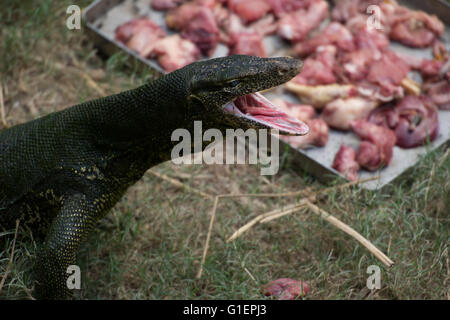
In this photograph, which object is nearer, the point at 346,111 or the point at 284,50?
the point at 346,111

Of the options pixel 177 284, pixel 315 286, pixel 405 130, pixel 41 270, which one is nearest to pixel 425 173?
pixel 405 130

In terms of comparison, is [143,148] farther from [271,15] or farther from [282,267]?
[271,15]

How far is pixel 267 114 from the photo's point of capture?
3217mm

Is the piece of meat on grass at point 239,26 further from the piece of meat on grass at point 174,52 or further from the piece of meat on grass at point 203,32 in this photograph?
the piece of meat on grass at point 174,52

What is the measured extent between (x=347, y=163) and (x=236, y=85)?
5.54 feet

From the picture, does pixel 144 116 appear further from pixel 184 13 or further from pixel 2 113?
pixel 184 13

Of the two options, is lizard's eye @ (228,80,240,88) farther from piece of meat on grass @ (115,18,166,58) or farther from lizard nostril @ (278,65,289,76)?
piece of meat on grass @ (115,18,166,58)

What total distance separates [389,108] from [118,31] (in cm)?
246

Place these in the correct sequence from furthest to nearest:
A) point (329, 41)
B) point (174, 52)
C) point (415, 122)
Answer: point (329, 41)
point (174, 52)
point (415, 122)

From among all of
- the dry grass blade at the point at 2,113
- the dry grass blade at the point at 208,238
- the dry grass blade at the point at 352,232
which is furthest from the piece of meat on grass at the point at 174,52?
the dry grass blade at the point at 352,232

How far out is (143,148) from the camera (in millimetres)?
3324

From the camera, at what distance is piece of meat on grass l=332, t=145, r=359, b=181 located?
443 cm

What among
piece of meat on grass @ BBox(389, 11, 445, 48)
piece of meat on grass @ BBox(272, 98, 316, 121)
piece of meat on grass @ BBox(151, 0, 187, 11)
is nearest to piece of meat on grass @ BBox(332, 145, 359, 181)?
piece of meat on grass @ BBox(272, 98, 316, 121)

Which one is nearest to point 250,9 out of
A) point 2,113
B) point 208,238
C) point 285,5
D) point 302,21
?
point 285,5
